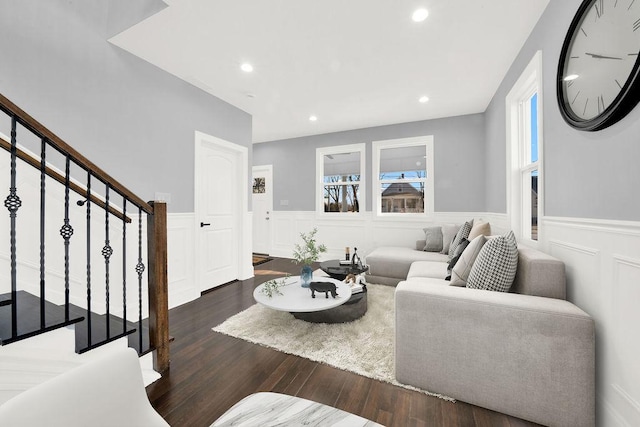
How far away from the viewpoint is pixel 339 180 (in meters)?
5.74

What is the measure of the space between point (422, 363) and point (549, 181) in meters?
1.66

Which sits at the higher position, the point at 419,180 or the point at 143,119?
the point at 143,119

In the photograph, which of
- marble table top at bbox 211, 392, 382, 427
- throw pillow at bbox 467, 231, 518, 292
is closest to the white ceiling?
throw pillow at bbox 467, 231, 518, 292

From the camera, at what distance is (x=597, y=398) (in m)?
1.46

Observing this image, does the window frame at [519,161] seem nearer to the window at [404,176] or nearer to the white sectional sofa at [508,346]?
the white sectional sofa at [508,346]

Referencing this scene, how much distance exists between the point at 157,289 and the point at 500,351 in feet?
7.16

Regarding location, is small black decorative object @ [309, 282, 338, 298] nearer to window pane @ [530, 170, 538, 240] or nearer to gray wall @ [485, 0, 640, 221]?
gray wall @ [485, 0, 640, 221]

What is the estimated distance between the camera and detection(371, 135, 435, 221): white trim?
15.8ft

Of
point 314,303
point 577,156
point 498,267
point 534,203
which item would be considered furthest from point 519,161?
point 314,303

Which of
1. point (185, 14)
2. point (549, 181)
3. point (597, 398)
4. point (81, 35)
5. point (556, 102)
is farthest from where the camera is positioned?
point (81, 35)

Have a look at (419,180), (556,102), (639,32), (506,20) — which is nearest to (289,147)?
(419,180)

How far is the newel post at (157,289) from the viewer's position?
1.88 metres

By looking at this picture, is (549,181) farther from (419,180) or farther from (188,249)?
(188,249)

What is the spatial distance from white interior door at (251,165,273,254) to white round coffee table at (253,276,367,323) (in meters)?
3.60
